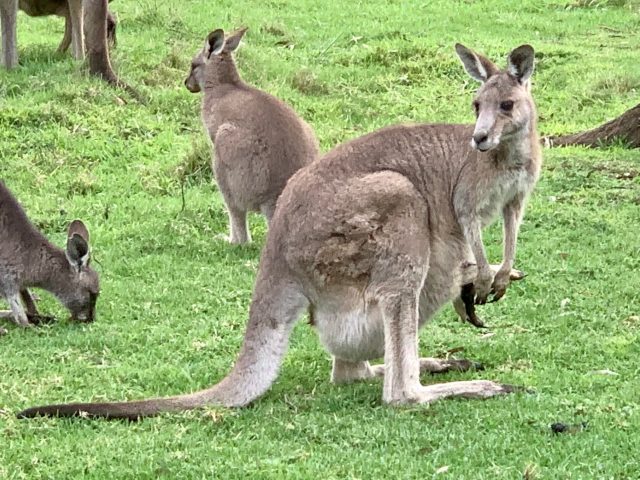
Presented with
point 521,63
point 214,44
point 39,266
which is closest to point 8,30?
point 214,44

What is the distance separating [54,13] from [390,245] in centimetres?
885

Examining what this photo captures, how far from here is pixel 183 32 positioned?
45.6 feet

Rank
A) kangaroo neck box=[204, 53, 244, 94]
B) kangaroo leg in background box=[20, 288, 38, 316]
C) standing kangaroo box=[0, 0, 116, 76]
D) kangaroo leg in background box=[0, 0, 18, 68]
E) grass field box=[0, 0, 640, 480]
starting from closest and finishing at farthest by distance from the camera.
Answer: grass field box=[0, 0, 640, 480]
kangaroo leg in background box=[20, 288, 38, 316]
kangaroo neck box=[204, 53, 244, 94]
standing kangaroo box=[0, 0, 116, 76]
kangaroo leg in background box=[0, 0, 18, 68]

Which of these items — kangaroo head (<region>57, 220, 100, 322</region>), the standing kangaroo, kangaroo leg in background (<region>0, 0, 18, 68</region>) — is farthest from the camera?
kangaroo leg in background (<region>0, 0, 18, 68</region>)

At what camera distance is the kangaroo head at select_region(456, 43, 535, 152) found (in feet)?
16.9

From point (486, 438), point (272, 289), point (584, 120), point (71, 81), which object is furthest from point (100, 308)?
point (584, 120)

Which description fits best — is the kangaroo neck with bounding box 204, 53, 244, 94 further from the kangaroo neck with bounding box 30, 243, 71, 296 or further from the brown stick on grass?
the brown stick on grass

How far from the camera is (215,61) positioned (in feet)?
29.3

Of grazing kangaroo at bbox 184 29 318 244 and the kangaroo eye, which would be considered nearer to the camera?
the kangaroo eye

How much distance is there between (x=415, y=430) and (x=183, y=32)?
1004 cm

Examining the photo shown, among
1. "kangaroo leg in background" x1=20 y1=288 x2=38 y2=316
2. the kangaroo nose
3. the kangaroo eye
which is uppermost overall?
the kangaroo eye

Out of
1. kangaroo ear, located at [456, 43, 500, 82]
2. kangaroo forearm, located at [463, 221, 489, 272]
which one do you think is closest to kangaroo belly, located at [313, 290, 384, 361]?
kangaroo forearm, located at [463, 221, 489, 272]

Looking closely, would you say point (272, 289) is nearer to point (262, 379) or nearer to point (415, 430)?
point (262, 379)

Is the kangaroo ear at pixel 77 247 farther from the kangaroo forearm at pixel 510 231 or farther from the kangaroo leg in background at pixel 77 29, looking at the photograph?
the kangaroo leg in background at pixel 77 29
